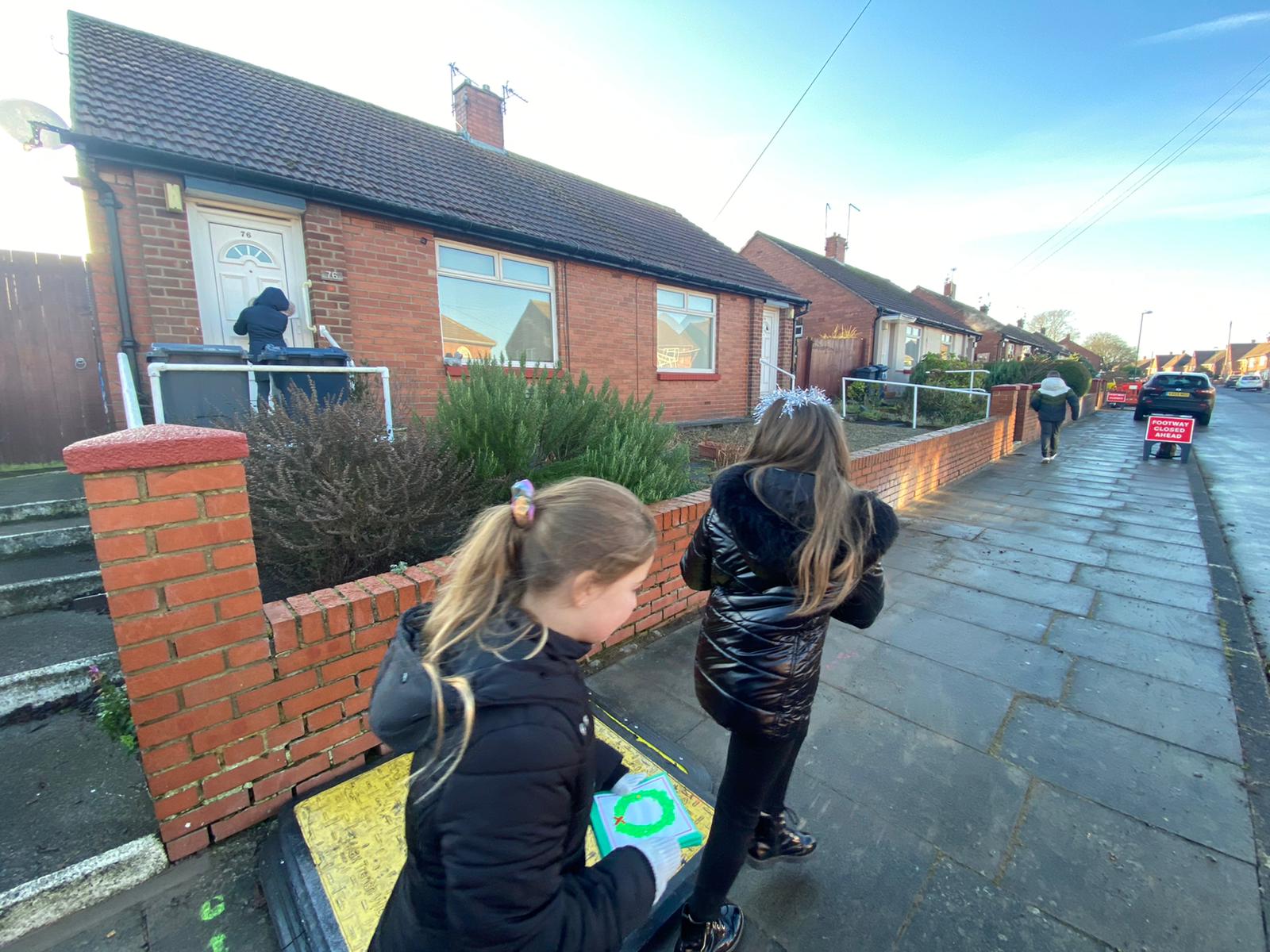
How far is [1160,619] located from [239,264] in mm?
8546

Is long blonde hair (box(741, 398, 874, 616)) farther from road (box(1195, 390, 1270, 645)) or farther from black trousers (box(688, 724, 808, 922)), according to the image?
road (box(1195, 390, 1270, 645))

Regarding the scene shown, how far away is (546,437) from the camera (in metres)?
3.74

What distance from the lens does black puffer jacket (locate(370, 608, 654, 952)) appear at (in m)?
0.81

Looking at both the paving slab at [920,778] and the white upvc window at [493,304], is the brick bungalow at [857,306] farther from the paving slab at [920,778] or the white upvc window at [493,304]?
the paving slab at [920,778]

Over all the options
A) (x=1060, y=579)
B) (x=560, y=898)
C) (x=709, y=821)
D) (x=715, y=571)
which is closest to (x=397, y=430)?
(x=715, y=571)

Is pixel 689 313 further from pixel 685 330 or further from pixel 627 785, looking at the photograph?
pixel 627 785

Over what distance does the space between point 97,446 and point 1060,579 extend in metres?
5.71

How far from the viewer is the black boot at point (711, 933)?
4.89 ft

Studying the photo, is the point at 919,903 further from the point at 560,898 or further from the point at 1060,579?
the point at 1060,579

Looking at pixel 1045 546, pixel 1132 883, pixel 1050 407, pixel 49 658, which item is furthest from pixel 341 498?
pixel 1050 407

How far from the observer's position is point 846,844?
1895 mm

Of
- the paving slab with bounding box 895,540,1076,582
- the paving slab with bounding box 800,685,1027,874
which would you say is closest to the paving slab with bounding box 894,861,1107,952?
the paving slab with bounding box 800,685,1027,874

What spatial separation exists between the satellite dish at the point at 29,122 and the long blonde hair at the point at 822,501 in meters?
6.56

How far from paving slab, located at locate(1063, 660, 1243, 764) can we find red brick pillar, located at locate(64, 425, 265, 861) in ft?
11.9
